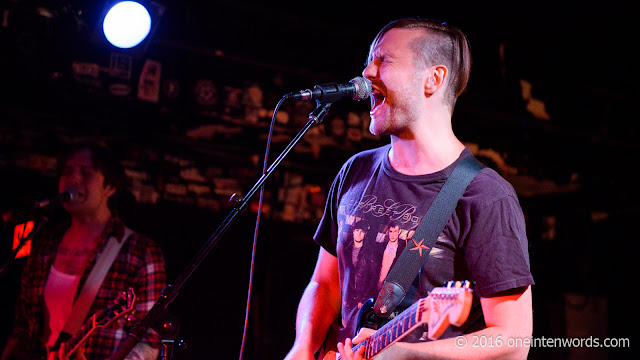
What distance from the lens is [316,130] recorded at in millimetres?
5746

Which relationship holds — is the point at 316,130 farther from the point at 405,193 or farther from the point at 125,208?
the point at 405,193

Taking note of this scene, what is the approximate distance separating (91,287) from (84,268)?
0.62ft

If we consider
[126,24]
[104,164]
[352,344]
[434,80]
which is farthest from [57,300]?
[434,80]

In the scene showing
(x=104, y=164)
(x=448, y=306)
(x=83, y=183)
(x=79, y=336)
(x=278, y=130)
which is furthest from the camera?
(x=278, y=130)

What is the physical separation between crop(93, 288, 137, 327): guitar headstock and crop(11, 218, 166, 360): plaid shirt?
44 centimetres

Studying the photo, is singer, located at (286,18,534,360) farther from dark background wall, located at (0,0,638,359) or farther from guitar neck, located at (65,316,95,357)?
dark background wall, located at (0,0,638,359)

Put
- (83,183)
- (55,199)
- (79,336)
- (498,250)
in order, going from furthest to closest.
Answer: (83,183)
(79,336)
(55,199)
(498,250)

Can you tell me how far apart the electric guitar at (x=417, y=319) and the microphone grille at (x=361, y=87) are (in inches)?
31.9

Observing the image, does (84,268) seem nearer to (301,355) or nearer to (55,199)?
(55,199)

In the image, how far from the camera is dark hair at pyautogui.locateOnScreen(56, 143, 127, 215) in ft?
14.4

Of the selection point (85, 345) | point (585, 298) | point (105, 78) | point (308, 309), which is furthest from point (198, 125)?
point (585, 298)

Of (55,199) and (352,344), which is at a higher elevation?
(55,199)

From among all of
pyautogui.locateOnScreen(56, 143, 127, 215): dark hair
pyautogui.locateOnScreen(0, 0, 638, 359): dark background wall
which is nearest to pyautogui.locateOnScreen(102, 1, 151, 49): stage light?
pyautogui.locateOnScreen(0, 0, 638, 359): dark background wall

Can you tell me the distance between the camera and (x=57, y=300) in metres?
4.04
